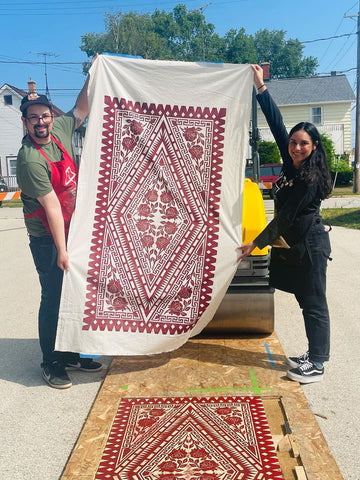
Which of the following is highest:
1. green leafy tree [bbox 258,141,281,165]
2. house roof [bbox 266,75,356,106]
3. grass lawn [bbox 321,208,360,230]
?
house roof [bbox 266,75,356,106]

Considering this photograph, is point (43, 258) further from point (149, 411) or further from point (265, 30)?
point (265, 30)

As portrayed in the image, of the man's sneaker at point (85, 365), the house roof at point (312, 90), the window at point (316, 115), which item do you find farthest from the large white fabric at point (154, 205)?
the window at point (316, 115)

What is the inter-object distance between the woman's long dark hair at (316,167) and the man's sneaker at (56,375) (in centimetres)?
Answer: 252

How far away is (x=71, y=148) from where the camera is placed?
4.14m

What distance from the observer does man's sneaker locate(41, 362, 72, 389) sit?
4.05m

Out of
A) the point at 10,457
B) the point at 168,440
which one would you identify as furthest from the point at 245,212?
the point at 10,457

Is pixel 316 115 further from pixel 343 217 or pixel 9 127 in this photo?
pixel 9 127

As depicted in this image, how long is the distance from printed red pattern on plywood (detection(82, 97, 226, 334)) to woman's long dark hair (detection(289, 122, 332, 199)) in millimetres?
685

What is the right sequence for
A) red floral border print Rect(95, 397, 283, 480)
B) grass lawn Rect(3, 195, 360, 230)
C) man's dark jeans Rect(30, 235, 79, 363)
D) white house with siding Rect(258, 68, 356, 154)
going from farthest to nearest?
white house with siding Rect(258, 68, 356, 154) < grass lawn Rect(3, 195, 360, 230) < man's dark jeans Rect(30, 235, 79, 363) < red floral border print Rect(95, 397, 283, 480)

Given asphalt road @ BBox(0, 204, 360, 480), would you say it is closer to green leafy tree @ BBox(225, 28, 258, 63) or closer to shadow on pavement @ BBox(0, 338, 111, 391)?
shadow on pavement @ BBox(0, 338, 111, 391)

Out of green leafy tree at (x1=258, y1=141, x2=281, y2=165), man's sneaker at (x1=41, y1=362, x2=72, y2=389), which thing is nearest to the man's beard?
man's sneaker at (x1=41, y1=362, x2=72, y2=389)

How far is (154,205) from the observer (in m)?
3.99

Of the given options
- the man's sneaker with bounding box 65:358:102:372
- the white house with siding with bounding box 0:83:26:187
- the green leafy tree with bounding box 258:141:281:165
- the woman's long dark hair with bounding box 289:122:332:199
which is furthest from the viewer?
the white house with siding with bounding box 0:83:26:187

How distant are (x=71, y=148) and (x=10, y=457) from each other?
2401 millimetres
